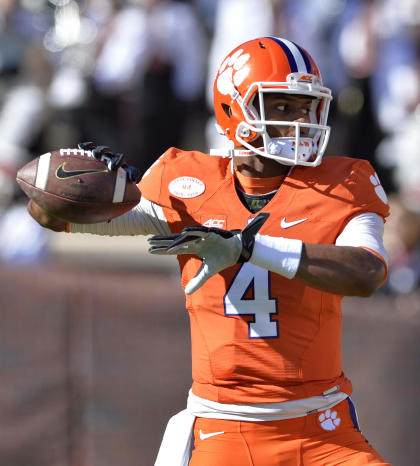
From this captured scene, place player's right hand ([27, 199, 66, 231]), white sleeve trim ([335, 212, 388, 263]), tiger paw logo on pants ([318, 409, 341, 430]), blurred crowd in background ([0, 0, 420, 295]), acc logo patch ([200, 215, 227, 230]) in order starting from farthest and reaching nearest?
blurred crowd in background ([0, 0, 420, 295])
player's right hand ([27, 199, 66, 231])
acc logo patch ([200, 215, 227, 230])
tiger paw logo on pants ([318, 409, 341, 430])
white sleeve trim ([335, 212, 388, 263])

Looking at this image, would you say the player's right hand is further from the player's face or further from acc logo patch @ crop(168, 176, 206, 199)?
the player's face

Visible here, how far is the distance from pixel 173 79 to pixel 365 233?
14.3 feet

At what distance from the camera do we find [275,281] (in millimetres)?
2832

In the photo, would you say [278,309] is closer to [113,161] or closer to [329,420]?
[329,420]

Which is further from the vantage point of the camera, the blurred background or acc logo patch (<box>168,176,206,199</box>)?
the blurred background

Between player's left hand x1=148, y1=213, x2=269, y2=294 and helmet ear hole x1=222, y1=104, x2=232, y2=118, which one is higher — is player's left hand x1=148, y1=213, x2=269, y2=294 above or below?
below

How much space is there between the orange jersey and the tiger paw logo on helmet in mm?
389

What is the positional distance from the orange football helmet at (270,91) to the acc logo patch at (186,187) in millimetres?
175

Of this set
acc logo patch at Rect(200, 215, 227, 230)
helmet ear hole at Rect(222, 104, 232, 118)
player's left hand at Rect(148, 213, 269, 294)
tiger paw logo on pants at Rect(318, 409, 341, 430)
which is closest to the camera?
player's left hand at Rect(148, 213, 269, 294)

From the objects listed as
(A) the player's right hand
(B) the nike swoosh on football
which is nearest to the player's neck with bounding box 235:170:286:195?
(B) the nike swoosh on football

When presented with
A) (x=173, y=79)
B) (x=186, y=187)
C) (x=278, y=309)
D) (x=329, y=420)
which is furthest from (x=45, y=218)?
(x=173, y=79)

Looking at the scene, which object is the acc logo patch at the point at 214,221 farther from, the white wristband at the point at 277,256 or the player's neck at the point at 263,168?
the white wristband at the point at 277,256

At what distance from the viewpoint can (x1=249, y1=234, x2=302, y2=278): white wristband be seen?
253cm

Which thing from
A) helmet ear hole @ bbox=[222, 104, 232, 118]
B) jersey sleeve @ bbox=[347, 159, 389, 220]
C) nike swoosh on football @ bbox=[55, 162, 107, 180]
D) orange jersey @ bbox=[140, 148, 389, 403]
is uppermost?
helmet ear hole @ bbox=[222, 104, 232, 118]
